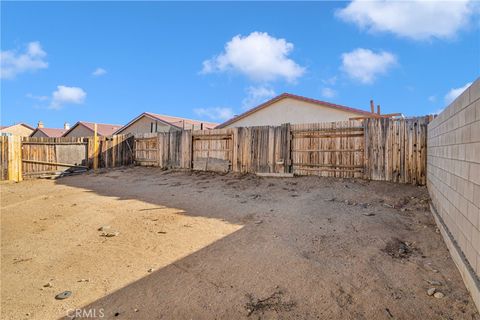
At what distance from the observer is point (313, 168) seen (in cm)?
899

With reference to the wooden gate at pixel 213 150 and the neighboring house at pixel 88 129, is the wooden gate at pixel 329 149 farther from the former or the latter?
the neighboring house at pixel 88 129

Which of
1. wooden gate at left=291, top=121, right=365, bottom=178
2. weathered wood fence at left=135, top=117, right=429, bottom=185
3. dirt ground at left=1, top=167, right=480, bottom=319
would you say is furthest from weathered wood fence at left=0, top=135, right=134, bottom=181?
wooden gate at left=291, top=121, right=365, bottom=178

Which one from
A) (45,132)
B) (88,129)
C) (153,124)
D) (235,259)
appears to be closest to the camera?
(235,259)

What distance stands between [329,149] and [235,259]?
5951mm

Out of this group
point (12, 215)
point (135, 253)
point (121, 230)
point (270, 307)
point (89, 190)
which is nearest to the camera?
point (270, 307)

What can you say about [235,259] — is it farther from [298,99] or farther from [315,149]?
[298,99]

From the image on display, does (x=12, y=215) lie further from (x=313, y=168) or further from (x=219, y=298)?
(x=313, y=168)

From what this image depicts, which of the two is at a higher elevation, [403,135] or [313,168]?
[403,135]

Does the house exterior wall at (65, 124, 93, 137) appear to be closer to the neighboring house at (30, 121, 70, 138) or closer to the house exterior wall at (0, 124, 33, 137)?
the neighboring house at (30, 121, 70, 138)

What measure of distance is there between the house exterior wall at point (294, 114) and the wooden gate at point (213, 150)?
23.0ft

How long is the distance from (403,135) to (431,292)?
5.56 metres

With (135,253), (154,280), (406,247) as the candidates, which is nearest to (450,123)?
(406,247)

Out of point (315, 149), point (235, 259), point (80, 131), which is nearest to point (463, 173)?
point (235, 259)

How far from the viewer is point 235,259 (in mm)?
3674
